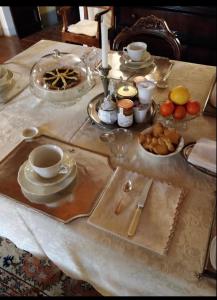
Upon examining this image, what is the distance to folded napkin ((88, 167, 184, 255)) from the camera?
49 cm

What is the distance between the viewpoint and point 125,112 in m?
0.69

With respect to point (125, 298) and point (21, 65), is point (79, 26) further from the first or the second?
point (125, 298)

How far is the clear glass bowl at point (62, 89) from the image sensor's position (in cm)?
81

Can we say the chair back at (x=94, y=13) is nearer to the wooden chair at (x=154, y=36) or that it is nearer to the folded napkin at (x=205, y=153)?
the wooden chair at (x=154, y=36)

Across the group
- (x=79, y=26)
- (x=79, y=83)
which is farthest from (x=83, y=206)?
(x=79, y=26)

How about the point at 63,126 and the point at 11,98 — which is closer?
the point at 63,126

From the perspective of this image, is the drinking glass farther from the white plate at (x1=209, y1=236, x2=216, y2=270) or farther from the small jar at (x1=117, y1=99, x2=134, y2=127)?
Result: the white plate at (x1=209, y1=236, x2=216, y2=270)

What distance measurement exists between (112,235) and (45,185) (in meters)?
0.18

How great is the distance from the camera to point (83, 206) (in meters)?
0.55

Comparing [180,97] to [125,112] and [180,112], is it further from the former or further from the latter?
[125,112]

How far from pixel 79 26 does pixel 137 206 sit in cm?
167

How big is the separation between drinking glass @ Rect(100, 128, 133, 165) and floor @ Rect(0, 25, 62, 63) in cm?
206

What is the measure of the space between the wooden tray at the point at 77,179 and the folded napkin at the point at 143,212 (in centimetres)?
3

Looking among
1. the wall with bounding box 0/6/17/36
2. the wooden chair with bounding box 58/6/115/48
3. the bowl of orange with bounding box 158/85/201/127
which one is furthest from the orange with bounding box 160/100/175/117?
the wall with bounding box 0/6/17/36
